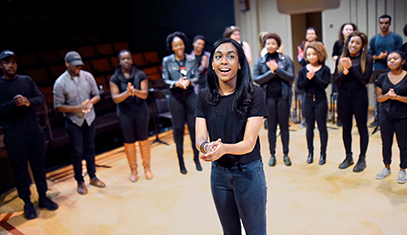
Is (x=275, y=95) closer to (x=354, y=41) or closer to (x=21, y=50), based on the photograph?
(x=354, y=41)

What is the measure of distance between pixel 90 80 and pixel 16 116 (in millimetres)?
898

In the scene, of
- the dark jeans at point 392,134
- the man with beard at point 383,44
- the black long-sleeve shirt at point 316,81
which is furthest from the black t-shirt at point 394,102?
the man with beard at point 383,44

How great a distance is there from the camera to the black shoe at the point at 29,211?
3.43 meters

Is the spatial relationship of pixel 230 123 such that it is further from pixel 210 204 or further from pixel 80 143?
pixel 80 143

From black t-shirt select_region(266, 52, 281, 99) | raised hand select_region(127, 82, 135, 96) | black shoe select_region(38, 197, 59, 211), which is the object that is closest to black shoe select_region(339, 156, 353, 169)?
black t-shirt select_region(266, 52, 281, 99)

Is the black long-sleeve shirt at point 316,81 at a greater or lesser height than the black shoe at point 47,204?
greater

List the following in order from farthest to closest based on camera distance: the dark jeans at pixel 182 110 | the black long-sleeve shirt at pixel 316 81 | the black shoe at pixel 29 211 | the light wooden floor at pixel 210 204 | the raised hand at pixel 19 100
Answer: the dark jeans at pixel 182 110 → the black long-sleeve shirt at pixel 316 81 → the black shoe at pixel 29 211 → the raised hand at pixel 19 100 → the light wooden floor at pixel 210 204

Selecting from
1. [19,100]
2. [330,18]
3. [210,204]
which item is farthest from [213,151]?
[330,18]

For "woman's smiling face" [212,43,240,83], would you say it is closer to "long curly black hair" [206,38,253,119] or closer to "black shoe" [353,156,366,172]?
"long curly black hair" [206,38,253,119]

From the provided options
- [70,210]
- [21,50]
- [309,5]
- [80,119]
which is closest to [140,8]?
[21,50]

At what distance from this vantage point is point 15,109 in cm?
328

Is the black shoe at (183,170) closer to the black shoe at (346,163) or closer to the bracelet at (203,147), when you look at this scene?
the black shoe at (346,163)

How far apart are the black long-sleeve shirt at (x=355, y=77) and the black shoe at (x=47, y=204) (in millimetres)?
3272

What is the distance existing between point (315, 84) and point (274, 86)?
1.48ft
